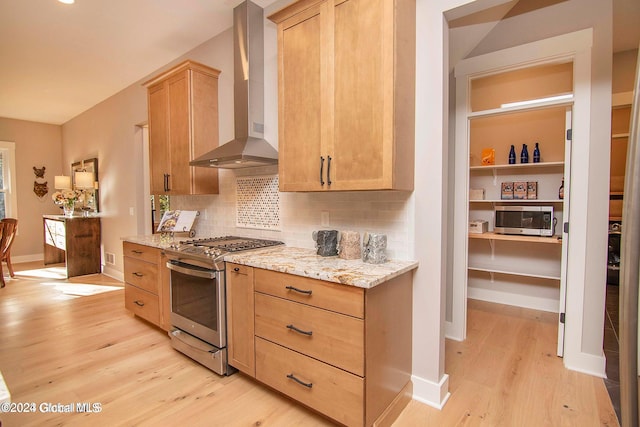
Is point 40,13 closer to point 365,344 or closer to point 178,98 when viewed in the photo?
point 178,98

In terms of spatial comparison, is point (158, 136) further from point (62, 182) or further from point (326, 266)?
point (62, 182)

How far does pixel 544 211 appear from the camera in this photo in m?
3.43

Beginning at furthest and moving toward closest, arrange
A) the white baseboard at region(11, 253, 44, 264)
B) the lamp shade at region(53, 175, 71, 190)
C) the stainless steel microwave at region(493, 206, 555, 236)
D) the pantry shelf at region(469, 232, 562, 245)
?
the white baseboard at region(11, 253, 44, 264) < the lamp shade at region(53, 175, 71, 190) < the stainless steel microwave at region(493, 206, 555, 236) < the pantry shelf at region(469, 232, 562, 245)

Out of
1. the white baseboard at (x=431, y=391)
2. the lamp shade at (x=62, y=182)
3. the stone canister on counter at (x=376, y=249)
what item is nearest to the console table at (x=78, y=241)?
the lamp shade at (x=62, y=182)

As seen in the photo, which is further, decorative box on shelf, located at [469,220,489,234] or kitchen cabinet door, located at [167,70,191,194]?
decorative box on shelf, located at [469,220,489,234]

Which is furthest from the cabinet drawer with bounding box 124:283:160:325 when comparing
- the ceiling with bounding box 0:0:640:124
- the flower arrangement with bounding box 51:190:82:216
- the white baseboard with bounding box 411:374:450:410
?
the flower arrangement with bounding box 51:190:82:216

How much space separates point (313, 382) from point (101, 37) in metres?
3.73

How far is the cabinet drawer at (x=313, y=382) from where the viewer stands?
5.17 feet

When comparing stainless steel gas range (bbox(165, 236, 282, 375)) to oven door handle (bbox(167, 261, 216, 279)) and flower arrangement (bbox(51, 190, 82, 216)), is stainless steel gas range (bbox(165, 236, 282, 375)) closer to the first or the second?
oven door handle (bbox(167, 261, 216, 279))

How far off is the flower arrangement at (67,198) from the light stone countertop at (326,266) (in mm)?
5001

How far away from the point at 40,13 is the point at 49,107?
3594 millimetres

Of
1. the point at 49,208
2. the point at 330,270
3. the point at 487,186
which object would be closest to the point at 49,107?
the point at 49,208

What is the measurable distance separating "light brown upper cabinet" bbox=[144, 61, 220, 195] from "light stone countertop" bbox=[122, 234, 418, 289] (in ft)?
4.06

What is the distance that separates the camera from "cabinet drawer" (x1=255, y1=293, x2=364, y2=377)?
5.13 ft
